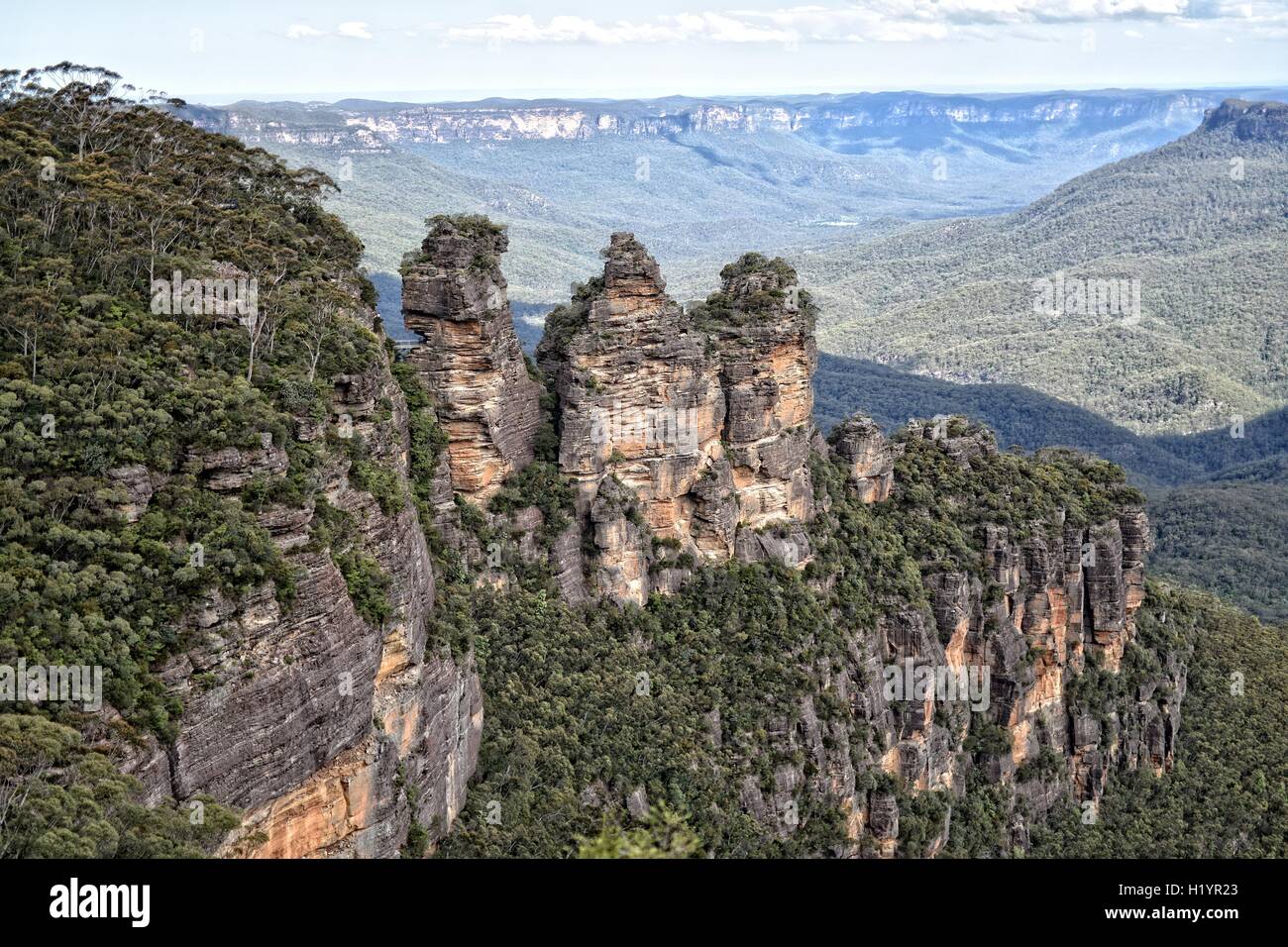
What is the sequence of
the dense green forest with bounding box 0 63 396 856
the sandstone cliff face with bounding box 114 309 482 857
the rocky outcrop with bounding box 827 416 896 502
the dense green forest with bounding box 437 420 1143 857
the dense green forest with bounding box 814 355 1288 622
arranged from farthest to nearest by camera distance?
the dense green forest with bounding box 814 355 1288 622, the rocky outcrop with bounding box 827 416 896 502, the dense green forest with bounding box 437 420 1143 857, the sandstone cliff face with bounding box 114 309 482 857, the dense green forest with bounding box 0 63 396 856

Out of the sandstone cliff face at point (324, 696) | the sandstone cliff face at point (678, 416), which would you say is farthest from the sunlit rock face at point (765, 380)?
the sandstone cliff face at point (324, 696)

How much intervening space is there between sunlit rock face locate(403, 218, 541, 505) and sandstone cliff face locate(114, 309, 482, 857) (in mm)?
7387

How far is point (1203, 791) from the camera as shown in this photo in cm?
6569

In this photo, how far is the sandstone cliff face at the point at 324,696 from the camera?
2681cm

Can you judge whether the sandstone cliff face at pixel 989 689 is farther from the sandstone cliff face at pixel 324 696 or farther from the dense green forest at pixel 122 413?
the dense green forest at pixel 122 413

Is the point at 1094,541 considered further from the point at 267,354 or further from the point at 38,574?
the point at 38,574

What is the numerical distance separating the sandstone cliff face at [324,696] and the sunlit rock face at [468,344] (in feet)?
24.2

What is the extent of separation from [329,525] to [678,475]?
21406 millimetres

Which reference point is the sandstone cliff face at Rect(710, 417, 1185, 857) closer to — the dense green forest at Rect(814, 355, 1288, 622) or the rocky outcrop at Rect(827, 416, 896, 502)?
the rocky outcrop at Rect(827, 416, 896, 502)

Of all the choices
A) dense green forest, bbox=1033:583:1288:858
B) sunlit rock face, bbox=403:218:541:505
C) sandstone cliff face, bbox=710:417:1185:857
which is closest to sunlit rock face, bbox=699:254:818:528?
sandstone cliff face, bbox=710:417:1185:857

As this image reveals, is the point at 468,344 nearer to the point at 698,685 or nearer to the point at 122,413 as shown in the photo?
the point at 698,685

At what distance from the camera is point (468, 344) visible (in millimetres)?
44594

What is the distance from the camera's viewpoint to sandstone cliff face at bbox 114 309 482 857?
2681 centimetres
